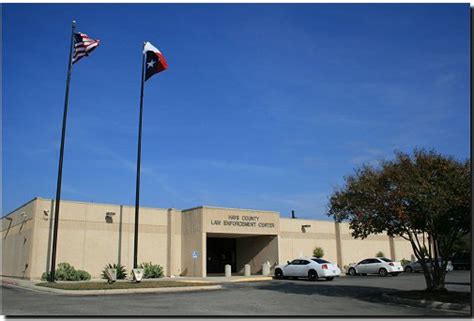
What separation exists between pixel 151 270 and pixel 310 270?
1111 centimetres

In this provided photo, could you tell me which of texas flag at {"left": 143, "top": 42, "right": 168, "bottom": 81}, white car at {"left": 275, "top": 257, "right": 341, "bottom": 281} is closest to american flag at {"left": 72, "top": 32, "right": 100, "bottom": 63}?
texas flag at {"left": 143, "top": 42, "right": 168, "bottom": 81}

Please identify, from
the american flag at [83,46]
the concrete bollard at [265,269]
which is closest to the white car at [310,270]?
the concrete bollard at [265,269]

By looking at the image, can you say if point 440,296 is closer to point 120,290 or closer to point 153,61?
point 120,290

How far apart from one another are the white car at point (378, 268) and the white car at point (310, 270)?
699 cm

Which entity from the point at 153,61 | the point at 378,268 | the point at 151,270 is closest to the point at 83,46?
the point at 153,61

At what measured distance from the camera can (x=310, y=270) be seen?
30.9m

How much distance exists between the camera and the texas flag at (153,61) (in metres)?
28.2

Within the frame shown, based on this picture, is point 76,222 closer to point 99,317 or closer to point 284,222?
point 284,222

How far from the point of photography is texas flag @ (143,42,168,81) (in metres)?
28.2

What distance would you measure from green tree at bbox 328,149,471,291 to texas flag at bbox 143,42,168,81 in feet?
46.6

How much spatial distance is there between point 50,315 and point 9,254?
27.8m

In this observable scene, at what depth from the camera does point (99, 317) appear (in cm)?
1175

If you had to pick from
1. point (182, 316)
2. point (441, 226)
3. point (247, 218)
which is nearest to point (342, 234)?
point (247, 218)

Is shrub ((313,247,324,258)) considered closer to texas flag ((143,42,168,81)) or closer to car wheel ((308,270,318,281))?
car wheel ((308,270,318,281))
